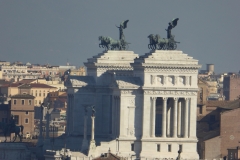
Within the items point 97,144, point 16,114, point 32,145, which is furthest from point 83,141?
point 16,114

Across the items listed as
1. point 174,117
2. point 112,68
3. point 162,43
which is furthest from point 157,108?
point 112,68

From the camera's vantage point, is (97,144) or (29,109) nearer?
(97,144)

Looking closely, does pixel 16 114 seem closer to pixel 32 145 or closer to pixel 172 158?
pixel 32 145

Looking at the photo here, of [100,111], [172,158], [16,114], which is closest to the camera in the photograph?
[172,158]

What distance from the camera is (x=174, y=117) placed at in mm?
132250

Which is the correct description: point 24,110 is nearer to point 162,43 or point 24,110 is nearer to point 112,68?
point 112,68

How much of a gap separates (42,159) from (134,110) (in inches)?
311

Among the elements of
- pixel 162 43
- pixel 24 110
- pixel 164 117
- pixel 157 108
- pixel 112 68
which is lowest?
pixel 164 117

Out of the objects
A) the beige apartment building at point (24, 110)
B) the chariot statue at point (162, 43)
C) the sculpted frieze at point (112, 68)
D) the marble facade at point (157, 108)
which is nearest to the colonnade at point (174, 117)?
the marble facade at point (157, 108)

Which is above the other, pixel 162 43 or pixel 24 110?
pixel 162 43

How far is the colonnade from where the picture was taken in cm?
13212

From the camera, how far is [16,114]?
175875 mm

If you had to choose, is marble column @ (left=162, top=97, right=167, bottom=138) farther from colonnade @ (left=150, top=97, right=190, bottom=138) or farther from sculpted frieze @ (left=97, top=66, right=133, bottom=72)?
sculpted frieze @ (left=97, top=66, right=133, bottom=72)

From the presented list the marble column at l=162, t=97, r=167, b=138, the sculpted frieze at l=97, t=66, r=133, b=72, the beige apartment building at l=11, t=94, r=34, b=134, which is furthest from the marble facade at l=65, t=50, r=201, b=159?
the beige apartment building at l=11, t=94, r=34, b=134
